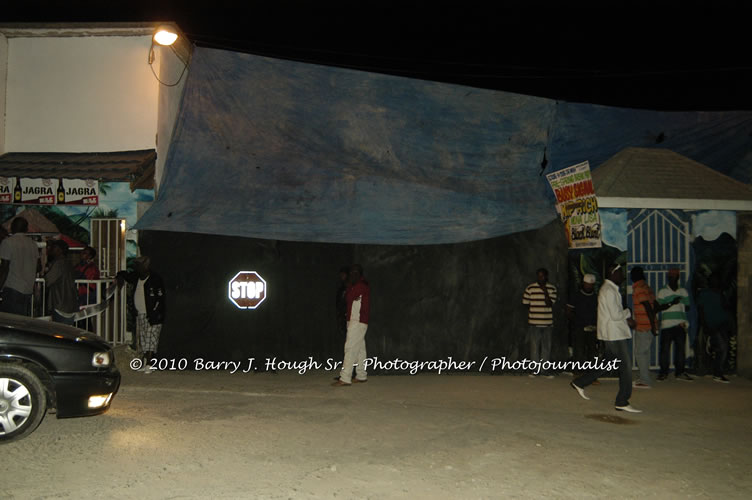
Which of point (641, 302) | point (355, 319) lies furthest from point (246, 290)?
point (641, 302)

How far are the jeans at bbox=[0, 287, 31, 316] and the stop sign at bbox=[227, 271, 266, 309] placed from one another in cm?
289

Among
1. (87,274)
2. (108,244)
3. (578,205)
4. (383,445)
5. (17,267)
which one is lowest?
(383,445)

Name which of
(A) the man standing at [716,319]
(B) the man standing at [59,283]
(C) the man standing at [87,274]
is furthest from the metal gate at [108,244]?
(A) the man standing at [716,319]

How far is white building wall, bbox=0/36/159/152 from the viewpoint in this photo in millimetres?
12859

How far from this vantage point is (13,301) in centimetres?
968

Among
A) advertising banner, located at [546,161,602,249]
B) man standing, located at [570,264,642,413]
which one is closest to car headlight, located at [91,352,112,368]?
man standing, located at [570,264,642,413]

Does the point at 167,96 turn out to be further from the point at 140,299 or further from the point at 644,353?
the point at 644,353

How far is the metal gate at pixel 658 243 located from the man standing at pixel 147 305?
745 centimetres

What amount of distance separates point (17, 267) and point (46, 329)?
11.2 ft

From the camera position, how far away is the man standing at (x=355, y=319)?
9688mm

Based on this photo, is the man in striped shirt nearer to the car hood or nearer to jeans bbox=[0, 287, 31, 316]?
the car hood

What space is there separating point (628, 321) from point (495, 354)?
2.67 m

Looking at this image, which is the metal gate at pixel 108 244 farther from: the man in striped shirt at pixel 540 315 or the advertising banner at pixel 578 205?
the advertising banner at pixel 578 205

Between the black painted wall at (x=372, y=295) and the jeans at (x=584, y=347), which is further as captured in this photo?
the jeans at (x=584, y=347)
